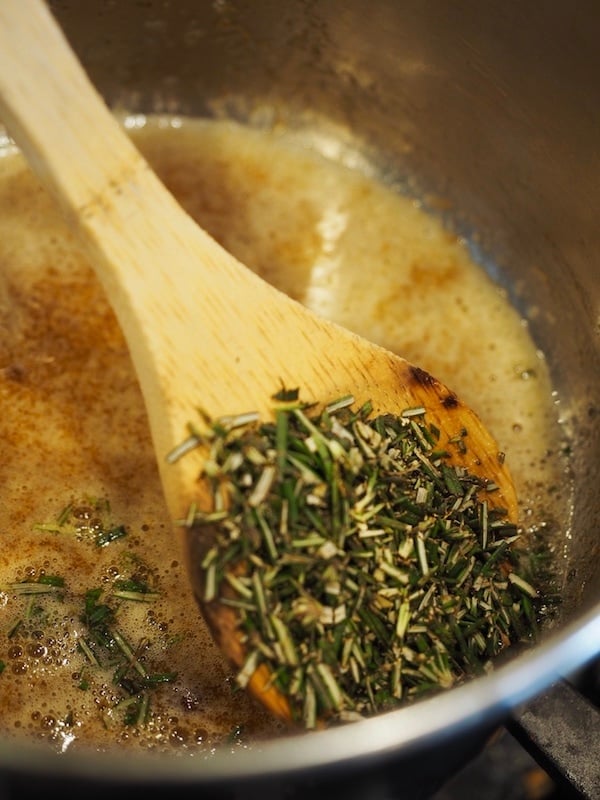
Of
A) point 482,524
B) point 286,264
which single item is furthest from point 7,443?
point 482,524

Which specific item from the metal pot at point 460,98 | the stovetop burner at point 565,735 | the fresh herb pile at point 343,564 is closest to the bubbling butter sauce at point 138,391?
the metal pot at point 460,98

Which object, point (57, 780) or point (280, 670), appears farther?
point (280, 670)

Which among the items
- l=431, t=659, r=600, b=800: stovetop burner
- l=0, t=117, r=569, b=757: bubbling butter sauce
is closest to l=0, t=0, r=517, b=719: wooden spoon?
l=0, t=117, r=569, b=757: bubbling butter sauce

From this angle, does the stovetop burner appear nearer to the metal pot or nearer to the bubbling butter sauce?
the metal pot

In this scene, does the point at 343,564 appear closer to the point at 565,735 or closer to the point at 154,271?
the point at 565,735

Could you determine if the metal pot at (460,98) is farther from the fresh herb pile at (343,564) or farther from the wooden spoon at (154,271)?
the wooden spoon at (154,271)

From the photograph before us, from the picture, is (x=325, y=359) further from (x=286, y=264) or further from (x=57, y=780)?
(x=57, y=780)
